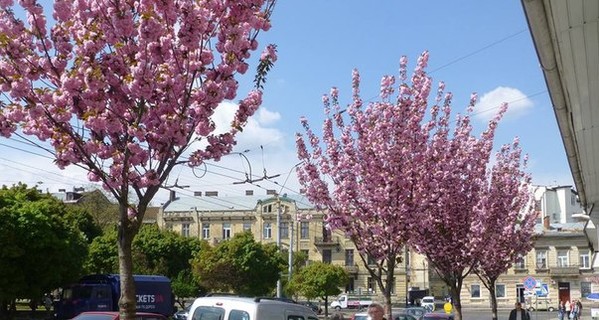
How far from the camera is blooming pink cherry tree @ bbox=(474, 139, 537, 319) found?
25.8m

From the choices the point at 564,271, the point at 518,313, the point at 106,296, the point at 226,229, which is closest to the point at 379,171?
the point at 518,313

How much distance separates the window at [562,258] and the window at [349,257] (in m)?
24.0

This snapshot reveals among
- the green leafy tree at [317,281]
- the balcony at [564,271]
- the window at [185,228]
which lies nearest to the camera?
the green leafy tree at [317,281]

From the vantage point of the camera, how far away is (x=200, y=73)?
368 inches

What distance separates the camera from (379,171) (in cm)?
1742

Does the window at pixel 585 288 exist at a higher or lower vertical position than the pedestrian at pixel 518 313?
lower

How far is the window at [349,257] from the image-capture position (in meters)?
91.7

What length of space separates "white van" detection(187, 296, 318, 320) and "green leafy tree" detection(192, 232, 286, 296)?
140 ft

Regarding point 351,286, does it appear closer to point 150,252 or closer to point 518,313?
point 150,252

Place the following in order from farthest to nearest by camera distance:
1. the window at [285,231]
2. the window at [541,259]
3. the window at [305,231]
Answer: the window at [305,231], the window at [285,231], the window at [541,259]

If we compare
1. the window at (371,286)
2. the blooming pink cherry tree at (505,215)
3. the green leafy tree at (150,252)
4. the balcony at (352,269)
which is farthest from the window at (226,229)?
Answer: the blooming pink cherry tree at (505,215)

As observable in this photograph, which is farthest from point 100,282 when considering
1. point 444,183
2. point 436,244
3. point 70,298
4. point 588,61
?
point 588,61

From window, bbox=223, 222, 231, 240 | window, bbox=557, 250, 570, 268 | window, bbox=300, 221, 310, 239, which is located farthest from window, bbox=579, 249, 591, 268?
window, bbox=223, 222, 231, 240

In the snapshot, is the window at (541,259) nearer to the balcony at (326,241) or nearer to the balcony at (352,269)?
the balcony at (352,269)
